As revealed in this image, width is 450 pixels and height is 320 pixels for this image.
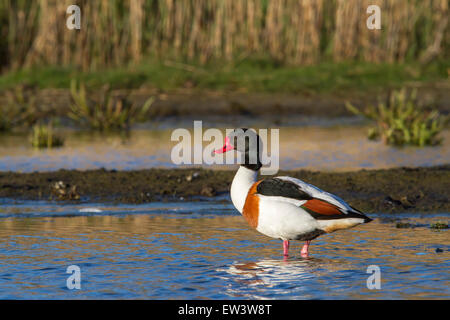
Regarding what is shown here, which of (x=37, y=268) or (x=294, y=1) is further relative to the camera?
(x=294, y=1)

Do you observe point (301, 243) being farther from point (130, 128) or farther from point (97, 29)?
point (97, 29)

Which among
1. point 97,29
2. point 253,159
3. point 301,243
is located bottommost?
point 301,243

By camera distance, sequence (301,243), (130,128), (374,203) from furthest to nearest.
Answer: (130,128) → (374,203) → (301,243)

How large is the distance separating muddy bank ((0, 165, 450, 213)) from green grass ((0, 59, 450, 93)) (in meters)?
7.08

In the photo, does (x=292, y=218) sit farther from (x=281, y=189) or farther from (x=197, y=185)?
(x=197, y=185)

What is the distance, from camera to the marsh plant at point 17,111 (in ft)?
54.4

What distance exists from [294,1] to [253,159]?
11.3 meters

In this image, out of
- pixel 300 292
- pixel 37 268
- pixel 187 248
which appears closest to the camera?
pixel 300 292

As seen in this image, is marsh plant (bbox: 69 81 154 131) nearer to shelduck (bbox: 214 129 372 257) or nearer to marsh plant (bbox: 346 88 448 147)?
marsh plant (bbox: 346 88 448 147)

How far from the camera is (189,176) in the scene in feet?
36.7

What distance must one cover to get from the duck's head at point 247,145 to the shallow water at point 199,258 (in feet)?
2.27

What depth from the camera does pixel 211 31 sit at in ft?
62.7

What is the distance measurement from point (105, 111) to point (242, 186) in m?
9.10

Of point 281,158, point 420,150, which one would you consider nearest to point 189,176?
point 281,158
